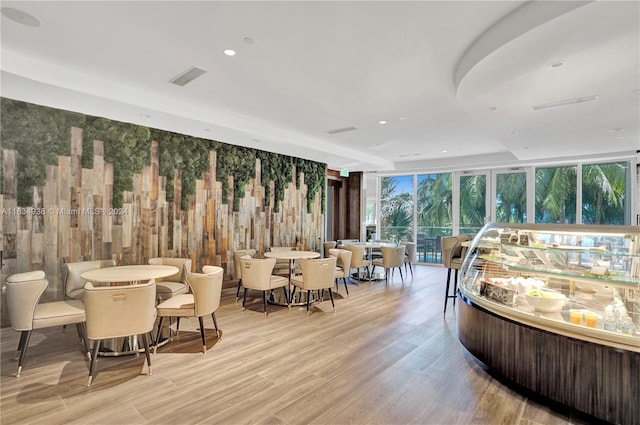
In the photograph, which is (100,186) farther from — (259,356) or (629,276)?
(629,276)

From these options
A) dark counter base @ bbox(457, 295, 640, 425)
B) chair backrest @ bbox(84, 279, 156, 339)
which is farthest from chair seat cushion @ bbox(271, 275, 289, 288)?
dark counter base @ bbox(457, 295, 640, 425)

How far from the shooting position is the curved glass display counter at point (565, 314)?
2.28 metres

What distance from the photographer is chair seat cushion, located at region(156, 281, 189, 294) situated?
14.8 ft

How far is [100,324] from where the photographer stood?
296 cm

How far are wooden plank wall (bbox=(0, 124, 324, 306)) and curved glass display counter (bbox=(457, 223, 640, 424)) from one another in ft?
16.0

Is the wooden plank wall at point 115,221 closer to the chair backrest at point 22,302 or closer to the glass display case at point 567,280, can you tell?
the chair backrest at point 22,302

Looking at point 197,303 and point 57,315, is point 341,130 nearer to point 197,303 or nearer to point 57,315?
point 197,303

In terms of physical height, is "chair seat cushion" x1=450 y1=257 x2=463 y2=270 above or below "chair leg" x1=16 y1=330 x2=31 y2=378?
above

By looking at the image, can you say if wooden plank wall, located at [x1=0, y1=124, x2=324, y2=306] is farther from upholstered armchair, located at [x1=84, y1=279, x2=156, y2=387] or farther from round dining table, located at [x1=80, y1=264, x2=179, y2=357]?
upholstered armchair, located at [x1=84, y1=279, x2=156, y2=387]

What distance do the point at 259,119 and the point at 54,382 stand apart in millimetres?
4499

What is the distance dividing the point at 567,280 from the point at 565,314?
396 mm

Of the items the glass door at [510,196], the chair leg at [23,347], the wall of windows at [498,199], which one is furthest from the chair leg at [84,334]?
the glass door at [510,196]

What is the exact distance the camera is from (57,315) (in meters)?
3.32

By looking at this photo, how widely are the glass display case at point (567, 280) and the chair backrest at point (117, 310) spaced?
332cm
